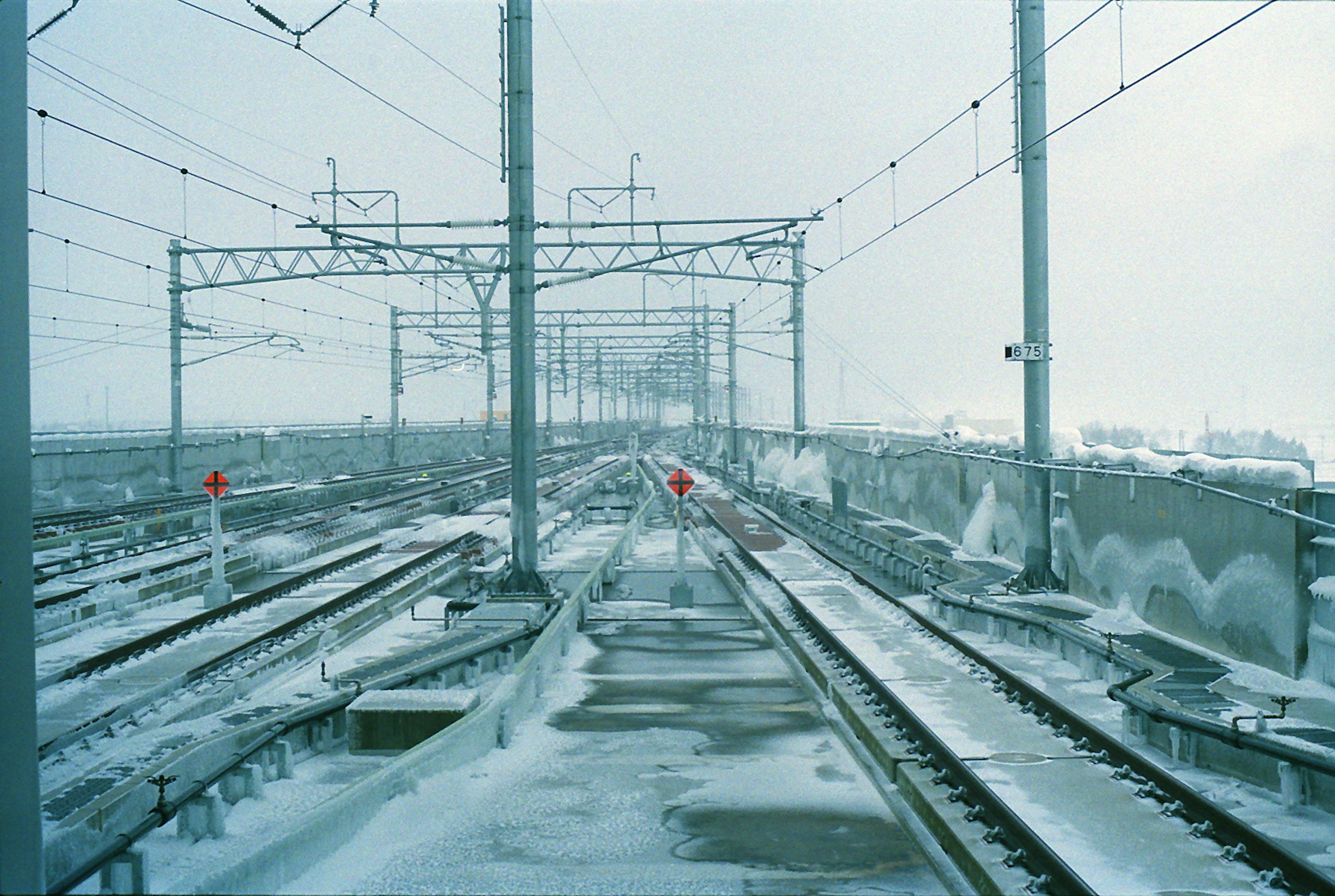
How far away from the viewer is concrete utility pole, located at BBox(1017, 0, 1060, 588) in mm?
15094

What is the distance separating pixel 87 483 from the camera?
33.5 m

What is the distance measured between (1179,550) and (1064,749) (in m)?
5.85

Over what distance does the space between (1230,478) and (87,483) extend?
103ft

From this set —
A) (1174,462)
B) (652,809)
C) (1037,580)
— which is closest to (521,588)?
(652,809)

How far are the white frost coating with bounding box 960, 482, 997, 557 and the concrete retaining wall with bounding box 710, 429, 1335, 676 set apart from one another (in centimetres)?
3

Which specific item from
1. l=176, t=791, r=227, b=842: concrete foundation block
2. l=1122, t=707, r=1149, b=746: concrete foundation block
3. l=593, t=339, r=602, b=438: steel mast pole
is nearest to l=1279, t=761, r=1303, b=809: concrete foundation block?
l=1122, t=707, r=1149, b=746: concrete foundation block

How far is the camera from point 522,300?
14.5m

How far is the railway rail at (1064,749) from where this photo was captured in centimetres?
621

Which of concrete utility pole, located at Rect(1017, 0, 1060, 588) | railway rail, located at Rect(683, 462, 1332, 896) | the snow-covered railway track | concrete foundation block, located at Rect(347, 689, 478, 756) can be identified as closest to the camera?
railway rail, located at Rect(683, 462, 1332, 896)

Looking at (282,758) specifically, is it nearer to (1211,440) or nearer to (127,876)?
(127,876)

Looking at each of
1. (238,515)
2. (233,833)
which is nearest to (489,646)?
(233,833)

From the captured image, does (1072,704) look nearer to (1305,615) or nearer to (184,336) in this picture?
(1305,615)

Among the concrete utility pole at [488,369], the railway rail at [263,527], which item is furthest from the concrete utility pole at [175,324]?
the concrete utility pole at [488,369]

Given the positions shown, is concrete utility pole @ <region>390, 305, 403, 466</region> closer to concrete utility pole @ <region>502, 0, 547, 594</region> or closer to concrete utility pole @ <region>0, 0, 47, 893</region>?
concrete utility pole @ <region>502, 0, 547, 594</region>
